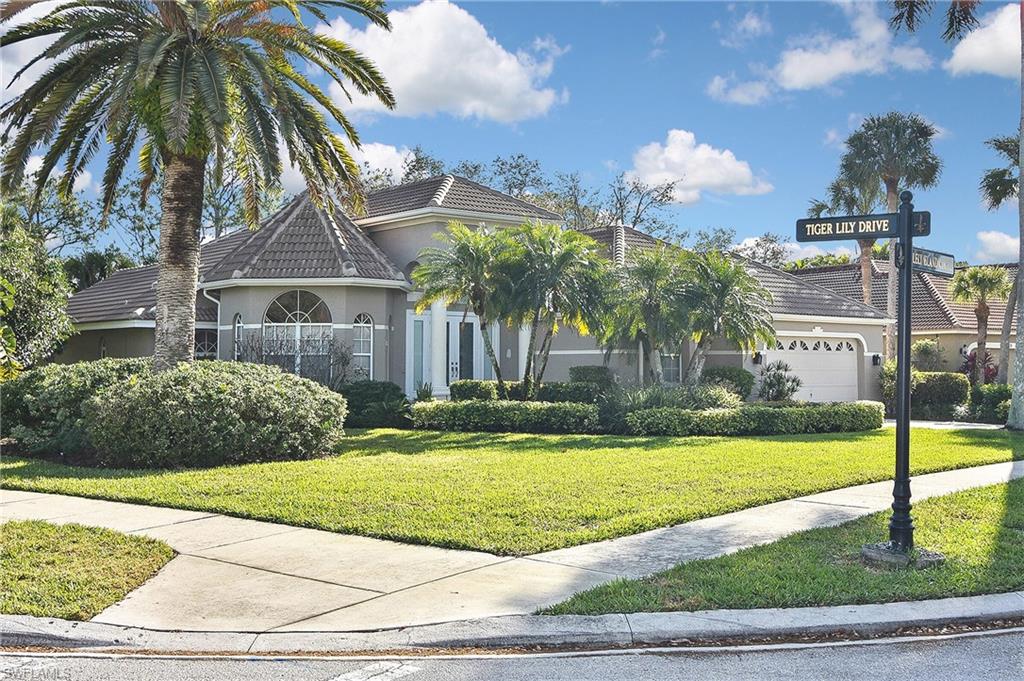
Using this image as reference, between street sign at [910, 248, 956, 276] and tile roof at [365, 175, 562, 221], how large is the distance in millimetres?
17110

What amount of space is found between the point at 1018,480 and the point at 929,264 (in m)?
6.00

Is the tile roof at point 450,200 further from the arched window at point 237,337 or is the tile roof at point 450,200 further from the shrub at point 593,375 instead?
the shrub at point 593,375

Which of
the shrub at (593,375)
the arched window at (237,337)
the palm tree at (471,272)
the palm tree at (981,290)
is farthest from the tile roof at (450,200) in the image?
the palm tree at (981,290)

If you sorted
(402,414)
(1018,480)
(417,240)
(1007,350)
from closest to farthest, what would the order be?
(1018,480) → (402,414) → (417,240) → (1007,350)

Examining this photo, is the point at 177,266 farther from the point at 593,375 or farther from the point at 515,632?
the point at 515,632

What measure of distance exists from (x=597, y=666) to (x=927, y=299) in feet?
115

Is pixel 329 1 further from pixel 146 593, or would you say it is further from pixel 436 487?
pixel 146 593

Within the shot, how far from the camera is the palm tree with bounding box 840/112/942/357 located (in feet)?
110

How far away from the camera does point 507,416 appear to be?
20.3 meters

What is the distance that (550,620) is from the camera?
21.0ft

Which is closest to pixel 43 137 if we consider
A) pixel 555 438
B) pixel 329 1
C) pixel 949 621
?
pixel 329 1

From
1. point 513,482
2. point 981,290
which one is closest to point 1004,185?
point 981,290

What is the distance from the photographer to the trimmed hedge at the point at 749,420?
19172 millimetres

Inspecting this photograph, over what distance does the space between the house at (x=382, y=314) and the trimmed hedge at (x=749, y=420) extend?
2.73m
